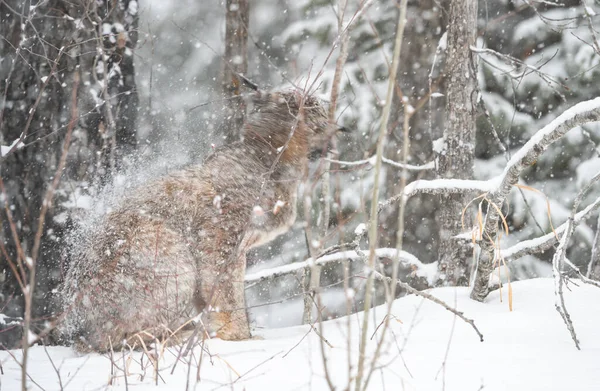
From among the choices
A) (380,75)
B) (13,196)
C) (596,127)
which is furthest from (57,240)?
(596,127)

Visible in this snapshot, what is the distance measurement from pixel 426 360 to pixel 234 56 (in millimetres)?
4956

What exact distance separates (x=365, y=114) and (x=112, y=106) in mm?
3872

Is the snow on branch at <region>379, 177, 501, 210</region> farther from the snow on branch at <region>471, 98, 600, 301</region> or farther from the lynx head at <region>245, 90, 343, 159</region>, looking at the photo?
the lynx head at <region>245, 90, 343, 159</region>

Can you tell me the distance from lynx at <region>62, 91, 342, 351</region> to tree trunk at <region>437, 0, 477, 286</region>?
1.31 meters

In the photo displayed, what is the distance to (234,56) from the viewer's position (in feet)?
22.6

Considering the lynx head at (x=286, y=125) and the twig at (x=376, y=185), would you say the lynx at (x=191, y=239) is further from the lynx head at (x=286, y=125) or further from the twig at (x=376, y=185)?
the twig at (x=376, y=185)

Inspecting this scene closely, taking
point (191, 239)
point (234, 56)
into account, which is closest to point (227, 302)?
point (191, 239)

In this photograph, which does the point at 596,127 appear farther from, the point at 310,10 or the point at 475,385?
the point at 475,385

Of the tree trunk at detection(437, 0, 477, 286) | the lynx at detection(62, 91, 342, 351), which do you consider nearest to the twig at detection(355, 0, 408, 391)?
the lynx at detection(62, 91, 342, 351)

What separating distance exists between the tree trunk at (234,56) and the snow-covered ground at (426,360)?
11.3 feet

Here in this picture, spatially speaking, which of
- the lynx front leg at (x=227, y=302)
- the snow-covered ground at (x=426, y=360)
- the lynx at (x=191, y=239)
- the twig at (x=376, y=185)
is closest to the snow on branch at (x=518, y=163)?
the snow-covered ground at (x=426, y=360)

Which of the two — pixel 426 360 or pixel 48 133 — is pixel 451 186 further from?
pixel 48 133

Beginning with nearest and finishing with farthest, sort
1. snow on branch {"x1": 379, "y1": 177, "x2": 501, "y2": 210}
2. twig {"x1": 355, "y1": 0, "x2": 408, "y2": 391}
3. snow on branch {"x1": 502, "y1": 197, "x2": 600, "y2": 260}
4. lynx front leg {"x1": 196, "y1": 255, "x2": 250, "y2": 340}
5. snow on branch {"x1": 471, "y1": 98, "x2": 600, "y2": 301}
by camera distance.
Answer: twig {"x1": 355, "y1": 0, "x2": 408, "y2": 391}, snow on branch {"x1": 471, "y1": 98, "x2": 600, "y2": 301}, snow on branch {"x1": 379, "y1": 177, "x2": 501, "y2": 210}, snow on branch {"x1": 502, "y1": 197, "x2": 600, "y2": 260}, lynx front leg {"x1": 196, "y1": 255, "x2": 250, "y2": 340}

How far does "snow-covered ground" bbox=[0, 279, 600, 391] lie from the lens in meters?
2.57
